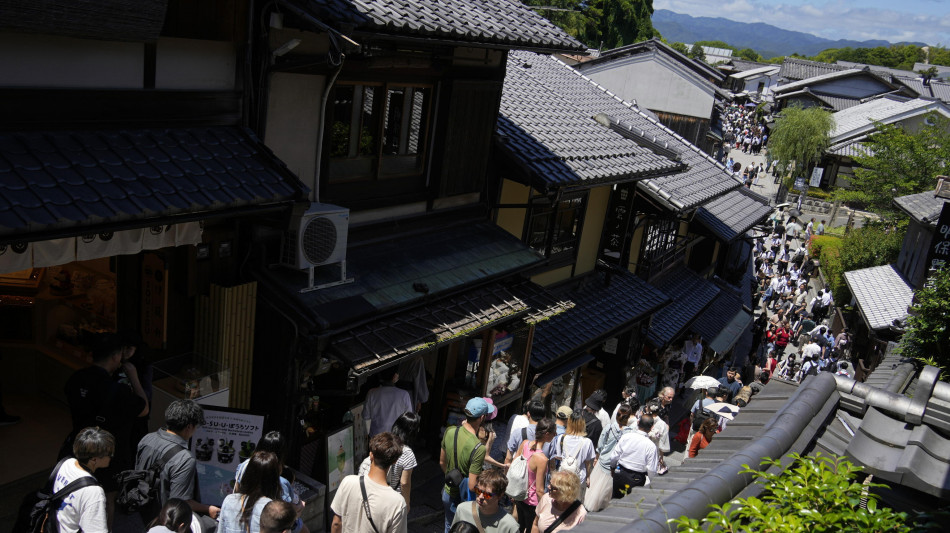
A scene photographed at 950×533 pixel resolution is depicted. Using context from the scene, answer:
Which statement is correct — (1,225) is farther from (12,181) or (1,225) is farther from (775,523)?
(775,523)

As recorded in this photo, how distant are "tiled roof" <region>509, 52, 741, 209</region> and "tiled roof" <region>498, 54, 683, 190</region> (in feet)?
2.85

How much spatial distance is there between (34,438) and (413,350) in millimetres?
4354

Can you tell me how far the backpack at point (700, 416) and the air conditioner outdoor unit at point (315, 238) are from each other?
693 cm

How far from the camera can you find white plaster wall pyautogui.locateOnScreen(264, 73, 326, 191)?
26.9ft

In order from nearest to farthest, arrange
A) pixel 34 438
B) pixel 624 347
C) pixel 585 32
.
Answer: pixel 34 438
pixel 624 347
pixel 585 32

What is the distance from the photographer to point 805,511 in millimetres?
3680

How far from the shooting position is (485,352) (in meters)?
11.6

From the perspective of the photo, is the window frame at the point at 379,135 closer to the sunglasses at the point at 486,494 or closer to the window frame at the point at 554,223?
the window frame at the point at 554,223

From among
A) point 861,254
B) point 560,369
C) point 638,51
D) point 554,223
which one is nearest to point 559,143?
point 554,223

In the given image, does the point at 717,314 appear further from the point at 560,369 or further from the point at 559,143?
the point at 559,143

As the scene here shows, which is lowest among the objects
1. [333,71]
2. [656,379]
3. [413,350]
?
[656,379]

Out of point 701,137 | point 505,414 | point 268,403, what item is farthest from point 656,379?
point 701,137

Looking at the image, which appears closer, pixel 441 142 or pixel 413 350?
pixel 413 350

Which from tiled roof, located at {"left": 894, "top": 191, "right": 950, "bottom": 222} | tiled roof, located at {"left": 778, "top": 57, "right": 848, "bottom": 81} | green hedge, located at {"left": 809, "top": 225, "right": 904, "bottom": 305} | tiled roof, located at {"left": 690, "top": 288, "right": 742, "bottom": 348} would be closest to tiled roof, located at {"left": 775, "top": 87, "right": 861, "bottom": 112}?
tiled roof, located at {"left": 778, "top": 57, "right": 848, "bottom": 81}
